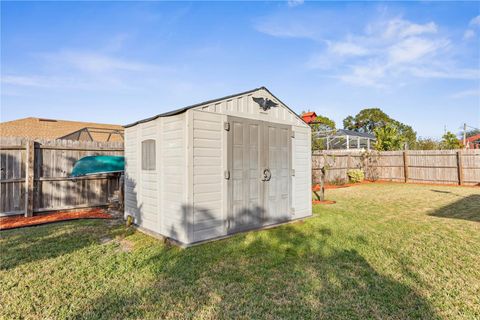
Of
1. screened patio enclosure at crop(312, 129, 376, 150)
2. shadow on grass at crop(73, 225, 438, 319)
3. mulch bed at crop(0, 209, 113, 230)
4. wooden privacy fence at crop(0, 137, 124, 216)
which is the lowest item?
shadow on grass at crop(73, 225, 438, 319)

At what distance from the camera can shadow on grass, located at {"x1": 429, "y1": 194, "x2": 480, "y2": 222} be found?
6.16m

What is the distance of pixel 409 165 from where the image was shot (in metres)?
14.8

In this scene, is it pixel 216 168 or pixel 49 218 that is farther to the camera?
pixel 49 218

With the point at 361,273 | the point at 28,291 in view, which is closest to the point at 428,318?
the point at 361,273

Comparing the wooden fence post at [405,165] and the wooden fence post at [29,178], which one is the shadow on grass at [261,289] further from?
the wooden fence post at [405,165]

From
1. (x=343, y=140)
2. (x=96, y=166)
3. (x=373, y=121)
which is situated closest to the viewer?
(x=96, y=166)

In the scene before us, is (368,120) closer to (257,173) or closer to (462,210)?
(462,210)

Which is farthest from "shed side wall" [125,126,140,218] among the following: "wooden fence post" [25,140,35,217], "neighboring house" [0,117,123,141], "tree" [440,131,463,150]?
"tree" [440,131,463,150]

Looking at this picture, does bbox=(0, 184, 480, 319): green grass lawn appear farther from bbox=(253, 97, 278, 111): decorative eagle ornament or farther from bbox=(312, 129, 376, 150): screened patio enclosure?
bbox=(312, 129, 376, 150): screened patio enclosure

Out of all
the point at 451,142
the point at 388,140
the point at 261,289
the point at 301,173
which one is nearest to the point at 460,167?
the point at 388,140

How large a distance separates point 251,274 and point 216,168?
197cm

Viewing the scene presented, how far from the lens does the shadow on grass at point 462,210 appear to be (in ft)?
20.2

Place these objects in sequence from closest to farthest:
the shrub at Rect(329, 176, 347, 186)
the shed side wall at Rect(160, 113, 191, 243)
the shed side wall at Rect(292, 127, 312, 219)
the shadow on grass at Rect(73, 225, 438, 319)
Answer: the shadow on grass at Rect(73, 225, 438, 319), the shed side wall at Rect(160, 113, 191, 243), the shed side wall at Rect(292, 127, 312, 219), the shrub at Rect(329, 176, 347, 186)

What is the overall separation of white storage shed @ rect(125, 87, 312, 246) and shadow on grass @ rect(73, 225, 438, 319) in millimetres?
692
